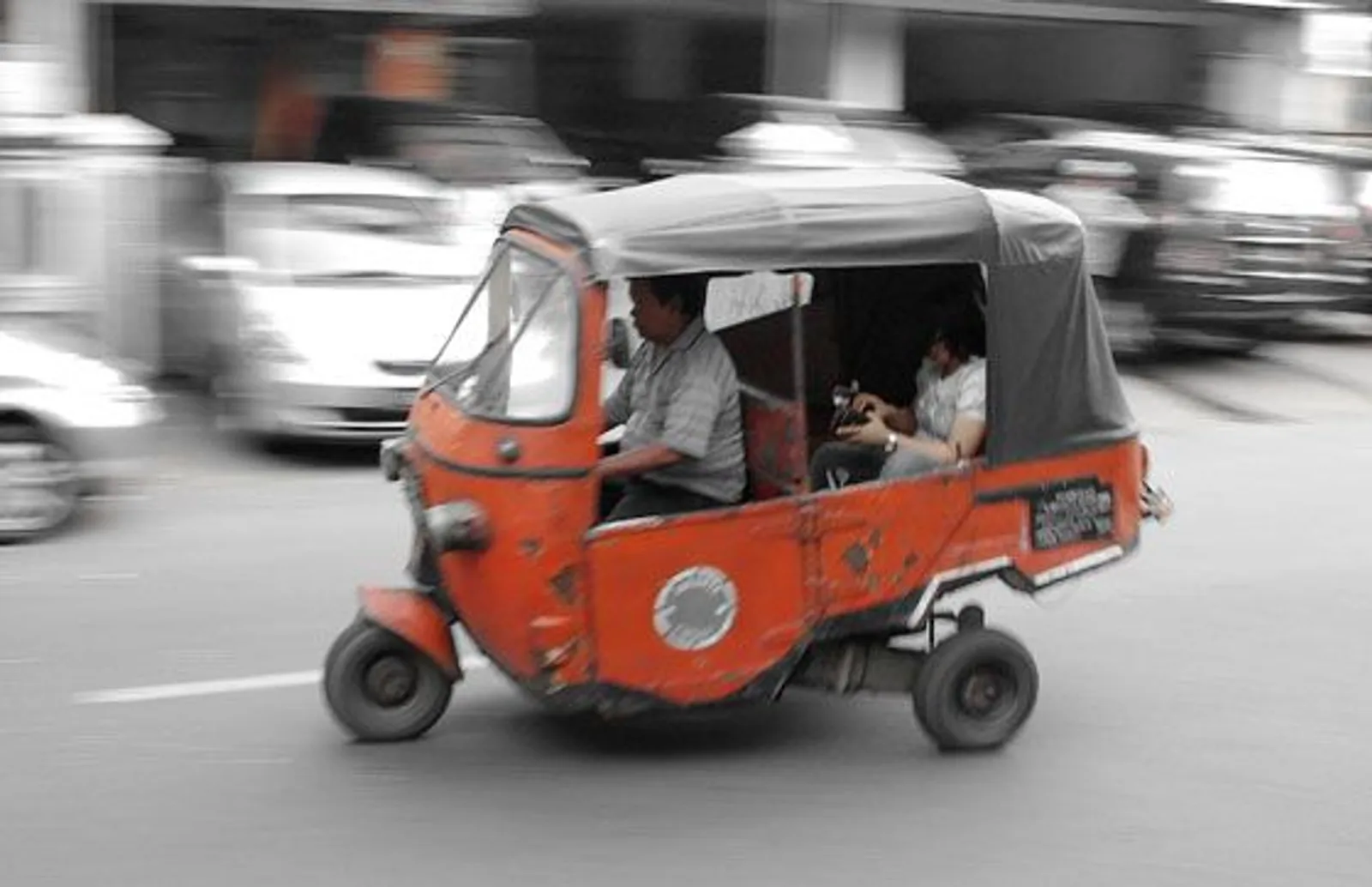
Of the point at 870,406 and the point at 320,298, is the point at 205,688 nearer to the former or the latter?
the point at 870,406

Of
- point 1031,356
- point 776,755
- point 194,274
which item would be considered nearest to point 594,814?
point 776,755

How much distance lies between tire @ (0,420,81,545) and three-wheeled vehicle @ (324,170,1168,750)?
11.7 ft

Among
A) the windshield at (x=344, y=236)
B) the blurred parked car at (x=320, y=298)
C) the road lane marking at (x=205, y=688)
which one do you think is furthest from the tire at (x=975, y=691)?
the windshield at (x=344, y=236)

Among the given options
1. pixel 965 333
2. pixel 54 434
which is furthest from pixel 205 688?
pixel 965 333

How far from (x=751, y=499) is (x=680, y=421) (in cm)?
45

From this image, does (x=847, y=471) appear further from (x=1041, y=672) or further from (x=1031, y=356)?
(x=1041, y=672)

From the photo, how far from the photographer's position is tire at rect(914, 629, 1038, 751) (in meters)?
7.98

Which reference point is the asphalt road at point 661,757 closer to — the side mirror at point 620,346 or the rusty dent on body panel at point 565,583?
the rusty dent on body panel at point 565,583

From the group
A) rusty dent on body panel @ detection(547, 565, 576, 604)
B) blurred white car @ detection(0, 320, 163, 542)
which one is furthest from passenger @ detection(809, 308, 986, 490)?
blurred white car @ detection(0, 320, 163, 542)

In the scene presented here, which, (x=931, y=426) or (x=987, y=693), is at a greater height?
(x=931, y=426)

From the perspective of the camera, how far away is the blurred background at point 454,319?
7.70 m

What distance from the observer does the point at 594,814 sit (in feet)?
24.3

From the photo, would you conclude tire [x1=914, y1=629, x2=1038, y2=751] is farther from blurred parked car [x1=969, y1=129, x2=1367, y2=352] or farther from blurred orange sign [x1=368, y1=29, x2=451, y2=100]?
blurred orange sign [x1=368, y1=29, x2=451, y2=100]

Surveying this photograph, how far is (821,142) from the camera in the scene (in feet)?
58.9
